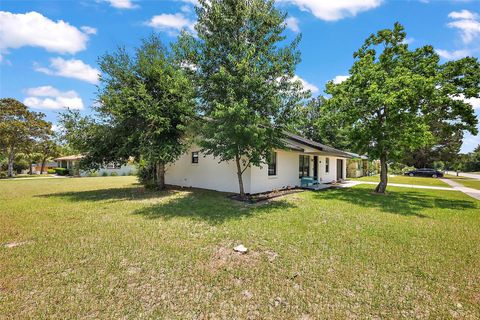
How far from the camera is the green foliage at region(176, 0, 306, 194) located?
941 centimetres

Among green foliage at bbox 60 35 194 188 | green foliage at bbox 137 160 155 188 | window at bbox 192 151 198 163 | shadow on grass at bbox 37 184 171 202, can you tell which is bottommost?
shadow on grass at bbox 37 184 171 202

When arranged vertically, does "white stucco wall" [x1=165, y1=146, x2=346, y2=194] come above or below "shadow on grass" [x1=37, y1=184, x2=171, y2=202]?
above

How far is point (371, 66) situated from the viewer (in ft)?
44.7

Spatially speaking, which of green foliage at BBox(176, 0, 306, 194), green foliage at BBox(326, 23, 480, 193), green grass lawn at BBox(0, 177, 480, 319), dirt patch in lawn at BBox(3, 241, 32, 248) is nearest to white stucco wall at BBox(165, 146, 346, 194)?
green foliage at BBox(176, 0, 306, 194)

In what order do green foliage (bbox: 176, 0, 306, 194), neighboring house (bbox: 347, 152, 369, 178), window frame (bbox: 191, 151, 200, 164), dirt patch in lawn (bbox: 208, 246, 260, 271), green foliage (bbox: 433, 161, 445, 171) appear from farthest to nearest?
green foliage (bbox: 433, 161, 445, 171)
neighboring house (bbox: 347, 152, 369, 178)
window frame (bbox: 191, 151, 200, 164)
green foliage (bbox: 176, 0, 306, 194)
dirt patch in lawn (bbox: 208, 246, 260, 271)

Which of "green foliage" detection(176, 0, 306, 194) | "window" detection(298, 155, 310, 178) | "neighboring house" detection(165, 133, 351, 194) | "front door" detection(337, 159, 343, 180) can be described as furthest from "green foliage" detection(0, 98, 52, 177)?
"front door" detection(337, 159, 343, 180)

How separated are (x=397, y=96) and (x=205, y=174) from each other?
11.7 metres

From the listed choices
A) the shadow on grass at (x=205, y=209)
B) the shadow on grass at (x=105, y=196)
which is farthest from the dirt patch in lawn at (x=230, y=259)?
the shadow on grass at (x=105, y=196)

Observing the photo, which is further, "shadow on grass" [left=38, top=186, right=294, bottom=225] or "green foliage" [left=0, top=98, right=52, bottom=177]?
"green foliage" [left=0, top=98, right=52, bottom=177]

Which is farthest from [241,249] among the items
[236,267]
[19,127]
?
[19,127]

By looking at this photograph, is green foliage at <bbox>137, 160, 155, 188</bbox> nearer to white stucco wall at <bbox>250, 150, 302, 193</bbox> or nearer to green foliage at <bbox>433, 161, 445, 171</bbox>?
white stucco wall at <bbox>250, 150, 302, 193</bbox>

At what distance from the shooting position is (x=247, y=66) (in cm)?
914

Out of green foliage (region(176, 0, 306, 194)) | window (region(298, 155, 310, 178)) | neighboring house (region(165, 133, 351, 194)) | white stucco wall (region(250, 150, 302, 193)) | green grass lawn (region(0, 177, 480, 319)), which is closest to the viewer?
green grass lawn (region(0, 177, 480, 319))

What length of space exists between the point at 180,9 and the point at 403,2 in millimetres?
9724
